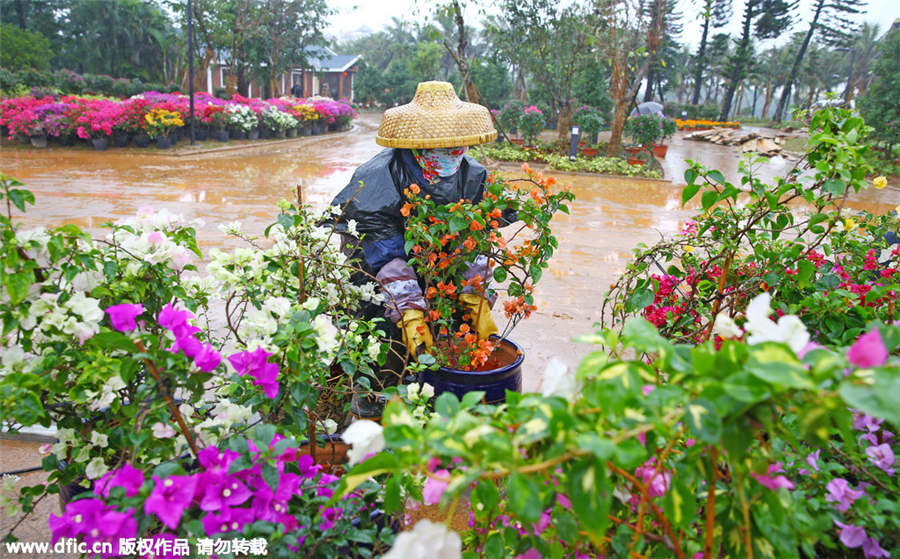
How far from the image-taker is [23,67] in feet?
68.0

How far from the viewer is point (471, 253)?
6.91 feet

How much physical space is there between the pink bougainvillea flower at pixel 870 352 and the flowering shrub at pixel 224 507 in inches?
30.5

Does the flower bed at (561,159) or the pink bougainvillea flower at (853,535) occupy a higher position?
the flower bed at (561,159)

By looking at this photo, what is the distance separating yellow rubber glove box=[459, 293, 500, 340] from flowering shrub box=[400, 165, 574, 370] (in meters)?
0.13

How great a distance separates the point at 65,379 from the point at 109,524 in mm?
417

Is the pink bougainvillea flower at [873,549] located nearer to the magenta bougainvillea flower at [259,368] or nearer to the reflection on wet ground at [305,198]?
the magenta bougainvillea flower at [259,368]

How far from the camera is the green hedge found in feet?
63.0

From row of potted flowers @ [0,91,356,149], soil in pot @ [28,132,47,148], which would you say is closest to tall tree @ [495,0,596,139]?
row of potted flowers @ [0,91,356,149]

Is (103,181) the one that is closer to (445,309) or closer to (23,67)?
(445,309)

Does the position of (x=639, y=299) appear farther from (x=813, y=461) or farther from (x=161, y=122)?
(x=161, y=122)

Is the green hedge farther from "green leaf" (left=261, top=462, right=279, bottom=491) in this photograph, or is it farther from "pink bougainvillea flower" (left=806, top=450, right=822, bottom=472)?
"pink bougainvillea flower" (left=806, top=450, right=822, bottom=472)

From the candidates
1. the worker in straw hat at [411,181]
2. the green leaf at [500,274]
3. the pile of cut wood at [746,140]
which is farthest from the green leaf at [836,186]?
the pile of cut wood at [746,140]

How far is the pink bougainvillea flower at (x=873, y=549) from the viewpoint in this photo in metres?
0.94

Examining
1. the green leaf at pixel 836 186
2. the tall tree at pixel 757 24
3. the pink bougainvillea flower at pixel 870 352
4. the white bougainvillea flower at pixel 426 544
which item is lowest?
the white bougainvillea flower at pixel 426 544
